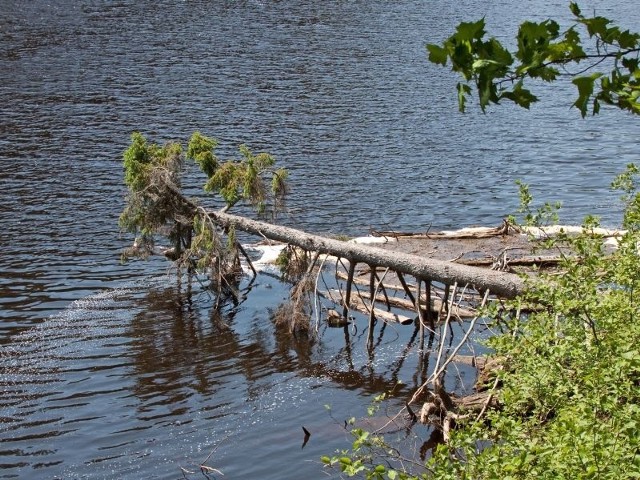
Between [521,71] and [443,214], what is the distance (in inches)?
869

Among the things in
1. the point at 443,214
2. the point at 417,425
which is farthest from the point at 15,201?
the point at 417,425

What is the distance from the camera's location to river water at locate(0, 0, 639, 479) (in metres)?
15.8

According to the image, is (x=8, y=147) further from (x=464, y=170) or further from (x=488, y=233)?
(x=488, y=233)

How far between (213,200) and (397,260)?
13.3 meters

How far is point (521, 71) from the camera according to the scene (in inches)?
228

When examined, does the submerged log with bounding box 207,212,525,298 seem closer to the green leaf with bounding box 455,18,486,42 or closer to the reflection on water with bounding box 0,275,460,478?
the reflection on water with bounding box 0,275,460,478

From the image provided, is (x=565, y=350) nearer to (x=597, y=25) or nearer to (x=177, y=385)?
(x=597, y=25)

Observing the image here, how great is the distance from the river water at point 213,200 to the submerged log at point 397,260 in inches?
76.1

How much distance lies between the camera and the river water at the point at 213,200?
51.8 ft

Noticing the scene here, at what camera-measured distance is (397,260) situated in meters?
17.0

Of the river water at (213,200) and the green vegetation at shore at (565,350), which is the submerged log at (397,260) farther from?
the green vegetation at shore at (565,350)

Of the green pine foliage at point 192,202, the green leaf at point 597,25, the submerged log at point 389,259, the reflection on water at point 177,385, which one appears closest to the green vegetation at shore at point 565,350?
the green leaf at point 597,25

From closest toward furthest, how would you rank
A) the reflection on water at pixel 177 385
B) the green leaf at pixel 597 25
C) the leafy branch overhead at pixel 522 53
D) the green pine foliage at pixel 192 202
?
the green leaf at pixel 597 25
the leafy branch overhead at pixel 522 53
the reflection on water at pixel 177 385
the green pine foliage at pixel 192 202

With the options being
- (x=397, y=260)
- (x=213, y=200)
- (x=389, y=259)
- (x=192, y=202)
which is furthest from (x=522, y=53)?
(x=213, y=200)
